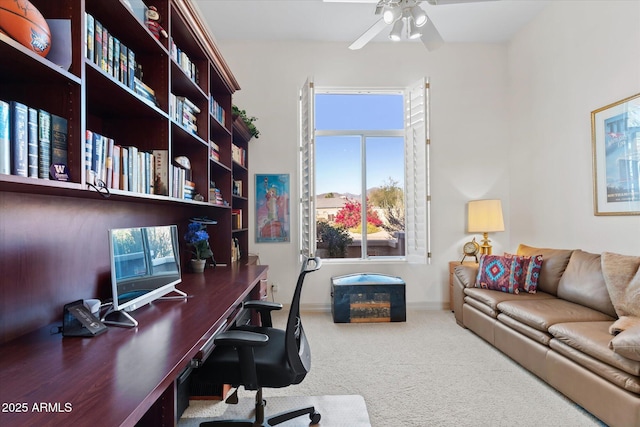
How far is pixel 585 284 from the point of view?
2.60 m

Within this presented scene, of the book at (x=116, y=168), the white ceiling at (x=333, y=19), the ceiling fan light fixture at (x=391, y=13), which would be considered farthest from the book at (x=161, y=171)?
the white ceiling at (x=333, y=19)

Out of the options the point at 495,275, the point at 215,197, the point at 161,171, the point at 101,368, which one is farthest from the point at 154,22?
the point at 495,275

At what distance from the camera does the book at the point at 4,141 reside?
34.0 inches

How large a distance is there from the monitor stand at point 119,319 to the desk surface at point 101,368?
0.11 ft

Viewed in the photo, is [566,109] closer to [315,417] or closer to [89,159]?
[315,417]

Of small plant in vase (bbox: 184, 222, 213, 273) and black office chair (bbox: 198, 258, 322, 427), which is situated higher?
small plant in vase (bbox: 184, 222, 213, 273)

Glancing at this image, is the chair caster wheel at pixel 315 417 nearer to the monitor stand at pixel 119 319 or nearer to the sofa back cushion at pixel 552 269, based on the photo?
the monitor stand at pixel 119 319

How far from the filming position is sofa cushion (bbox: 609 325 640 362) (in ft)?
5.27

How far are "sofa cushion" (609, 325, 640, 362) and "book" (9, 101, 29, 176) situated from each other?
2.64 meters

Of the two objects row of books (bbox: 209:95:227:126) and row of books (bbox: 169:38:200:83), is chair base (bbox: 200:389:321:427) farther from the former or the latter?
row of books (bbox: 209:95:227:126)

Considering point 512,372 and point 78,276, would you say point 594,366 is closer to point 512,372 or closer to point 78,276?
point 512,372

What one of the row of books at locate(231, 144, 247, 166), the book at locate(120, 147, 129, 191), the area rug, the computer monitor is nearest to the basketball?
the book at locate(120, 147, 129, 191)

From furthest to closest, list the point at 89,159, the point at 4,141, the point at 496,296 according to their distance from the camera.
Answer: the point at 496,296, the point at 89,159, the point at 4,141

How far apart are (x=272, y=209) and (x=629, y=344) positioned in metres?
3.36
